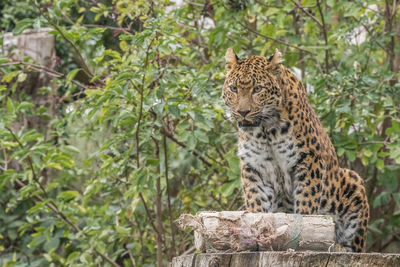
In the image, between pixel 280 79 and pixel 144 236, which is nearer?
pixel 280 79

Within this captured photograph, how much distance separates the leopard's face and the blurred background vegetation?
825 millimetres

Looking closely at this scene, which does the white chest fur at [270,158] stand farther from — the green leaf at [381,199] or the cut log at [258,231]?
the green leaf at [381,199]

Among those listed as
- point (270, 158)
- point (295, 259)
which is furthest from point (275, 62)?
point (295, 259)

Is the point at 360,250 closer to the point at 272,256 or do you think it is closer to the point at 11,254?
the point at 272,256

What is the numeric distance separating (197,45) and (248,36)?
681mm

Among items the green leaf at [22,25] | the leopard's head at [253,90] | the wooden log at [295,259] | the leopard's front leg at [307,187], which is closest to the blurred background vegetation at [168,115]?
the green leaf at [22,25]

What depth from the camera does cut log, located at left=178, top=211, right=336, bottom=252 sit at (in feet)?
12.8

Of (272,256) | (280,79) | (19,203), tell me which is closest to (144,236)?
(19,203)

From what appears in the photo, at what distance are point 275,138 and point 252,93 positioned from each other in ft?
1.51

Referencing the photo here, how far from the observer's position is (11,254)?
9.46 m

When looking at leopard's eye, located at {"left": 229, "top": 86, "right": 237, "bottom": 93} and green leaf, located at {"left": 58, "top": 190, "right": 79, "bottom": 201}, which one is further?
green leaf, located at {"left": 58, "top": 190, "right": 79, "bottom": 201}

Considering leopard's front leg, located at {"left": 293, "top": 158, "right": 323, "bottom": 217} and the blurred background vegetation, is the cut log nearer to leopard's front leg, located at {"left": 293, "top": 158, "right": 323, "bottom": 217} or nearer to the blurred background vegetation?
leopard's front leg, located at {"left": 293, "top": 158, "right": 323, "bottom": 217}

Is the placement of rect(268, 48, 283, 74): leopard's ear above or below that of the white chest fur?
above

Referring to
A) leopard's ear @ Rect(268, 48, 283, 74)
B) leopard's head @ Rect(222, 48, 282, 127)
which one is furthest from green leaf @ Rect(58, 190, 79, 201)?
leopard's ear @ Rect(268, 48, 283, 74)
